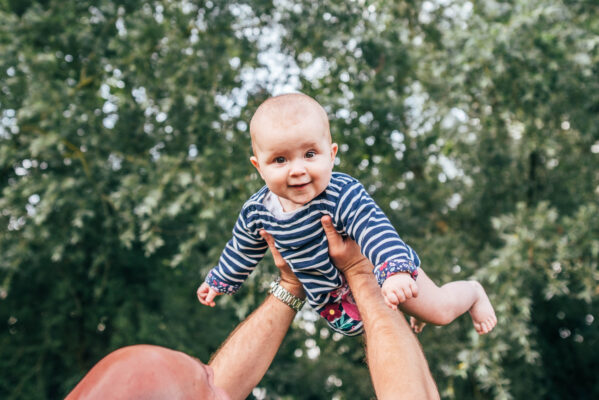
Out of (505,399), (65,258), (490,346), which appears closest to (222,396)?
(505,399)

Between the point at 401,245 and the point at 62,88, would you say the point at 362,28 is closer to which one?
the point at 62,88

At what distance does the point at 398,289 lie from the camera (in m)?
1.34

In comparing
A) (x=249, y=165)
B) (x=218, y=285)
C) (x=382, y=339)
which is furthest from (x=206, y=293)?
(x=249, y=165)

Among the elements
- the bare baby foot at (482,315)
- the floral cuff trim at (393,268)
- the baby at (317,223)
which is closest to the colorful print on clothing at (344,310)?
the baby at (317,223)

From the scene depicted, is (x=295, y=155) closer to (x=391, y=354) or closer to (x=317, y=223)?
(x=317, y=223)

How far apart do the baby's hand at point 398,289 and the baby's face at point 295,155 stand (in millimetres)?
341

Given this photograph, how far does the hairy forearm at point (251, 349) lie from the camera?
5.50 feet

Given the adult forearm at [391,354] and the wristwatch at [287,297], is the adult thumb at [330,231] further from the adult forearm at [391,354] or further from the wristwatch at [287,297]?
the wristwatch at [287,297]

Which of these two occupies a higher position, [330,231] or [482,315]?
[330,231]

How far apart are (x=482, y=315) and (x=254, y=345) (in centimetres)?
71

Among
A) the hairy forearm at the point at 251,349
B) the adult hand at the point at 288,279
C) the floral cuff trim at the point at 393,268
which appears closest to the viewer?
the floral cuff trim at the point at 393,268

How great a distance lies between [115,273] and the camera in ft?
22.9

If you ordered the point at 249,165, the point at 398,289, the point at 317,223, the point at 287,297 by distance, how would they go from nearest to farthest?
1. the point at 398,289
2. the point at 317,223
3. the point at 287,297
4. the point at 249,165

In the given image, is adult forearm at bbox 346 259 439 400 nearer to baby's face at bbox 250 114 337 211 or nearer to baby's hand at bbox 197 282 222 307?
baby's face at bbox 250 114 337 211
